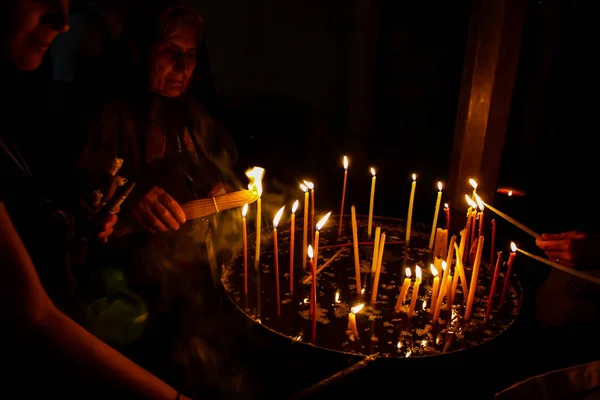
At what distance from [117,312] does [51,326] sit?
78.4 inches

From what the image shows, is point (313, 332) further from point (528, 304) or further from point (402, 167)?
point (402, 167)

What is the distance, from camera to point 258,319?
1799 mm

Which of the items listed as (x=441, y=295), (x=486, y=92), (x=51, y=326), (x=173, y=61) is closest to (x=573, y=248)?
(x=441, y=295)

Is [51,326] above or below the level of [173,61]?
below

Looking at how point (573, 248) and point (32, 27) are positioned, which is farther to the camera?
point (573, 248)

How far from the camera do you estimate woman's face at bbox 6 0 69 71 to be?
3.72ft

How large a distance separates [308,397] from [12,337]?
795mm

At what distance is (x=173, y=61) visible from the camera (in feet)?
9.49

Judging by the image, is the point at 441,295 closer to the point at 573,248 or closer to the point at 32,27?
the point at 573,248

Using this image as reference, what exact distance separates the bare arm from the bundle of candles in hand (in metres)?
0.75

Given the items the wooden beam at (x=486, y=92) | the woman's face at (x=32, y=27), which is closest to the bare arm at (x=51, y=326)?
the woman's face at (x=32, y=27)

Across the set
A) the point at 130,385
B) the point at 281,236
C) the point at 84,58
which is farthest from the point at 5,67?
the point at 84,58

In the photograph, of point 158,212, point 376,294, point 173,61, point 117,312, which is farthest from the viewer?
point 173,61

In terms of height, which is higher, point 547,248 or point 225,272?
point 547,248
